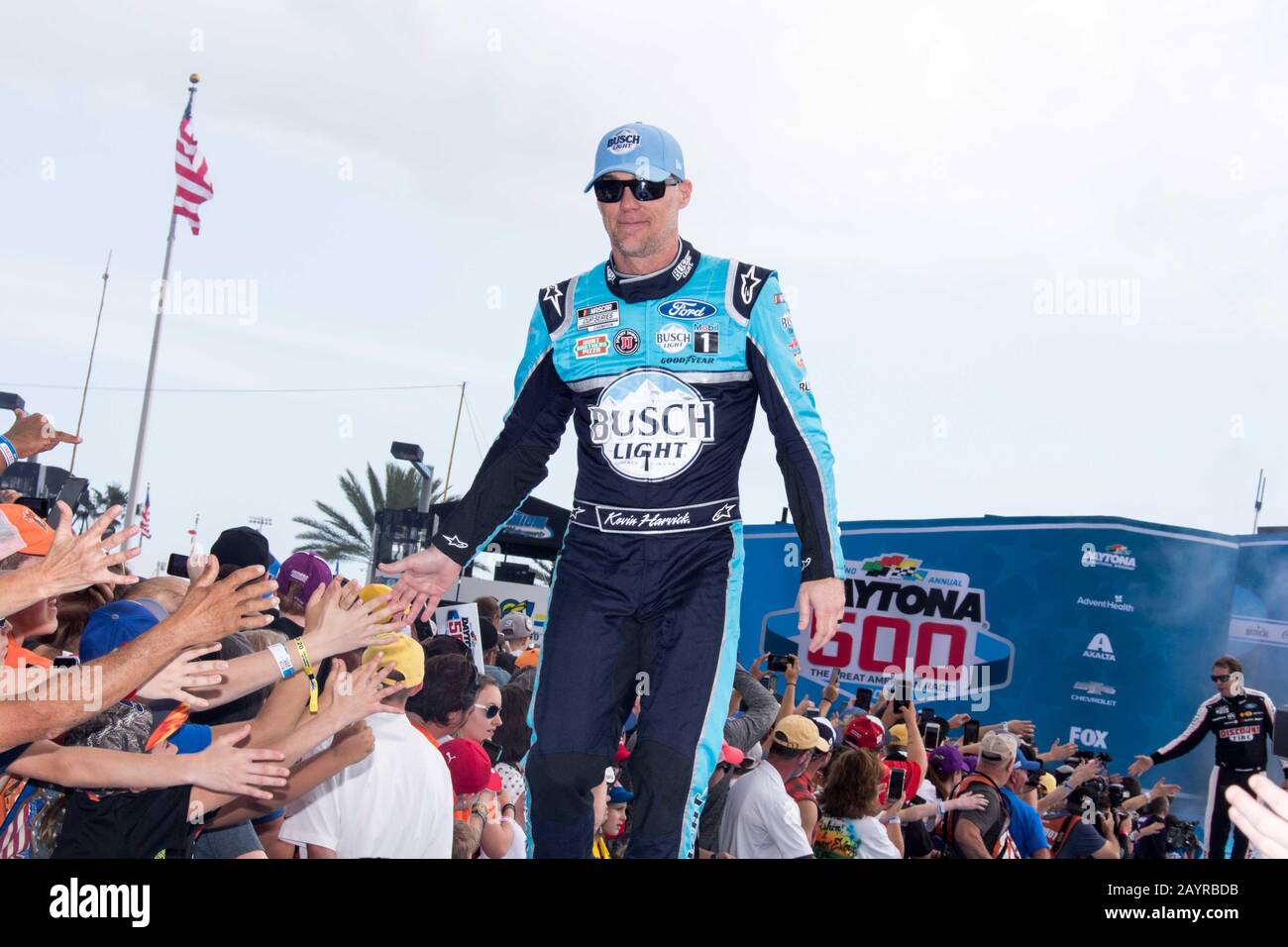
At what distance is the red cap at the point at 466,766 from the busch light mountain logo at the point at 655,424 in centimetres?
212

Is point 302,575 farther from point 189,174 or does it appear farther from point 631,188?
point 189,174

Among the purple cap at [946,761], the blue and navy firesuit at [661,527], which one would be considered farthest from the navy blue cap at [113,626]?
the purple cap at [946,761]

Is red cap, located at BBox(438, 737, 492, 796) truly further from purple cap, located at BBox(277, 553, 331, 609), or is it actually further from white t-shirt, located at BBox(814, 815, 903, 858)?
white t-shirt, located at BBox(814, 815, 903, 858)

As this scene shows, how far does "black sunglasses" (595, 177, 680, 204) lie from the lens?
418 centimetres

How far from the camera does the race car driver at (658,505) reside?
4.11 metres

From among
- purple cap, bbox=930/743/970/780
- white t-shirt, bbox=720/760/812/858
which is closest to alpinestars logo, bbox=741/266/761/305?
white t-shirt, bbox=720/760/812/858

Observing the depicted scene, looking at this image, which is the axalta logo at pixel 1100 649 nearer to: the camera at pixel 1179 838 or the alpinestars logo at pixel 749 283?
the camera at pixel 1179 838

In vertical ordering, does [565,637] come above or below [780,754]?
above

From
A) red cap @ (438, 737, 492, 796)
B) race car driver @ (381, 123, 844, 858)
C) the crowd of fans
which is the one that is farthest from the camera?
red cap @ (438, 737, 492, 796)

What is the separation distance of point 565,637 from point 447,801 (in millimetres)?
1393

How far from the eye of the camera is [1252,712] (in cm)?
1355
